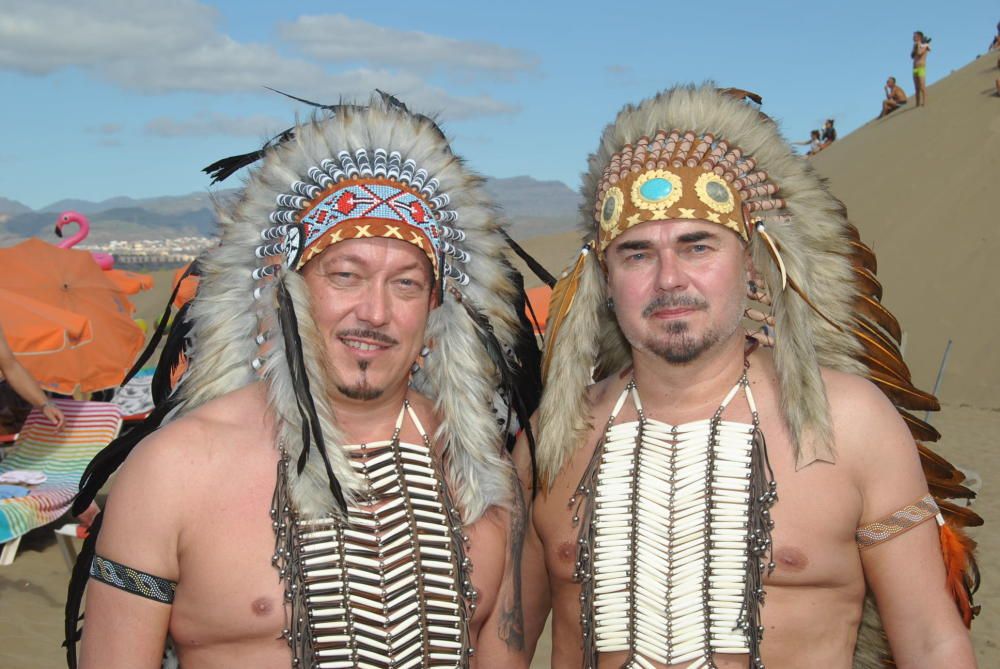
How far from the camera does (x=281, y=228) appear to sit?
8.80 feet

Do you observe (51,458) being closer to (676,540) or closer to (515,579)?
(515,579)

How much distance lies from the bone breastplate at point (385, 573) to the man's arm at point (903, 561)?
47.6 inches

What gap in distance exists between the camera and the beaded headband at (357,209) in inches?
103

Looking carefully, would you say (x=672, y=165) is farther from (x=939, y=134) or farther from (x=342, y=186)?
(x=939, y=134)

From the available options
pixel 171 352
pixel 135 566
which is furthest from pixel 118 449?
pixel 135 566

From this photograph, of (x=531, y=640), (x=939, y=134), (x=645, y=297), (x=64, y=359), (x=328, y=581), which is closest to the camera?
(x=328, y=581)

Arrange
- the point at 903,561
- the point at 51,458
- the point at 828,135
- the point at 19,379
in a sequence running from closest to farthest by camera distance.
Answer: the point at 903,561 → the point at 19,379 → the point at 51,458 → the point at 828,135

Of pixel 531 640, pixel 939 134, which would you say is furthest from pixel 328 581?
pixel 939 134

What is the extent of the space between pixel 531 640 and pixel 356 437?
2.96 feet

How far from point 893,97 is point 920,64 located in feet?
13.3

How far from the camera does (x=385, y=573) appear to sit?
2.61m

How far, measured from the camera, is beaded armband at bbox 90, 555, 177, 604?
2295 millimetres

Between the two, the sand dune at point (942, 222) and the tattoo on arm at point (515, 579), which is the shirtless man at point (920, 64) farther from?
the tattoo on arm at point (515, 579)

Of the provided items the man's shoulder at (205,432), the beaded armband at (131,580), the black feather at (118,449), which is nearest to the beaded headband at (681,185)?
the man's shoulder at (205,432)
